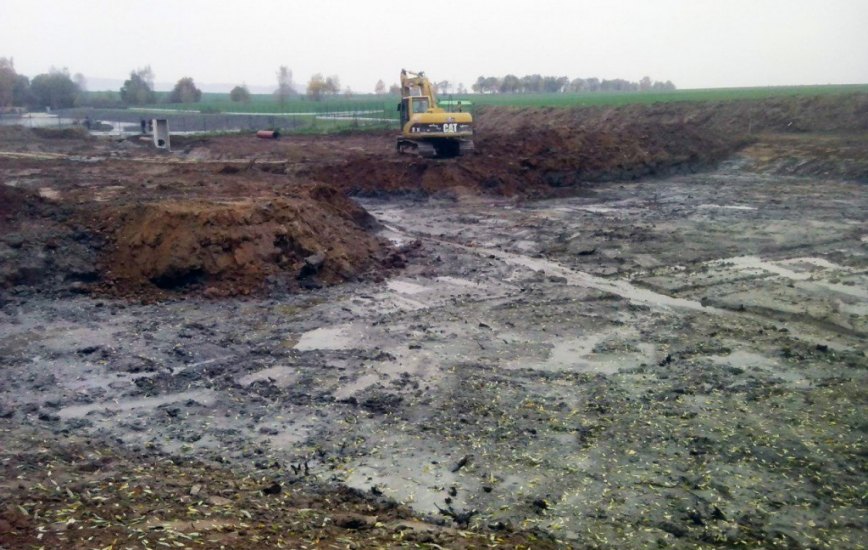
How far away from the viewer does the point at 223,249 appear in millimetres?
→ 13430

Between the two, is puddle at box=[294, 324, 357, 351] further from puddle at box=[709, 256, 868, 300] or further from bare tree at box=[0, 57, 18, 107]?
bare tree at box=[0, 57, 18, 107]

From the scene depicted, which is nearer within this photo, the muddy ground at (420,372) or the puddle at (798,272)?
the muddy ground at (420,372)

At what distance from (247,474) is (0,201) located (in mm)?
10634

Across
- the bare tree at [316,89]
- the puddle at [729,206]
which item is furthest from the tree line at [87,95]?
the puddle at [729,206]

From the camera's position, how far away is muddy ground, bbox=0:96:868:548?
6.12 m

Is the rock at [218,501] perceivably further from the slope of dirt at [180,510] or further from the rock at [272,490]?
the rock at [272,490]

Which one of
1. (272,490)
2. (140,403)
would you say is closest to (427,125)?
(140,403)

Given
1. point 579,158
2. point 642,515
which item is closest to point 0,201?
point 642,515

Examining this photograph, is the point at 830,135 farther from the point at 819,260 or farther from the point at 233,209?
the point at 233,209

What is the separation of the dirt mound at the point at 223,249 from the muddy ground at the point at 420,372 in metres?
0.05

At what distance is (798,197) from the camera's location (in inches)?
893

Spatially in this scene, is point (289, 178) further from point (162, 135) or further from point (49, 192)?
point (162, 135)

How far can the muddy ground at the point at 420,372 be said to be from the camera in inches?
241

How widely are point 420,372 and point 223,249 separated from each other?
5.35 metres
